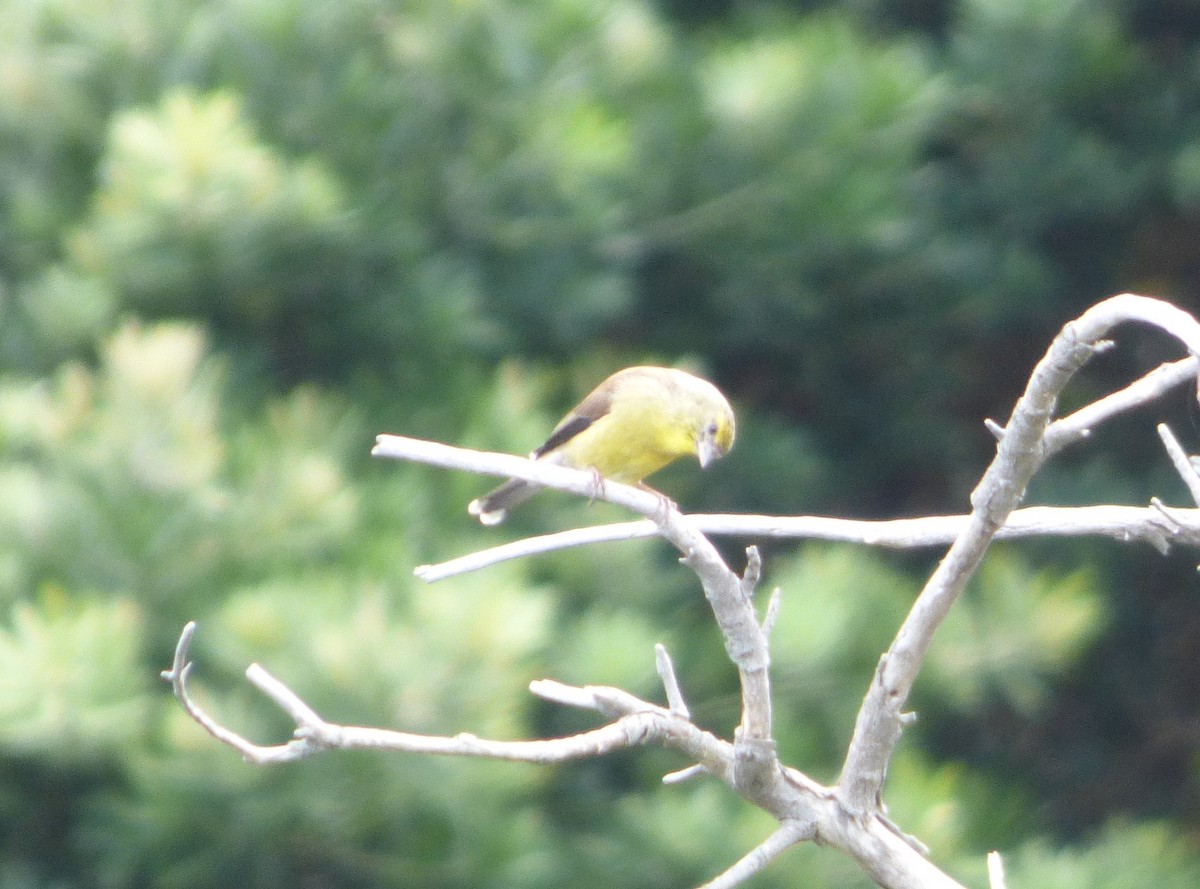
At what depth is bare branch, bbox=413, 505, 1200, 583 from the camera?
1.65 m

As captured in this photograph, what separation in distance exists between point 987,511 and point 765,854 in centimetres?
38

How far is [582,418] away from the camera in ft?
14.6

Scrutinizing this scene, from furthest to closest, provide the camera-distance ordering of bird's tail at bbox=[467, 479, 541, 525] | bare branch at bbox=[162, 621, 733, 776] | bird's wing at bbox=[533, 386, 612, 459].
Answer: bird's tail at bbox=[467, 479, 541, 525], bird's wing at bbox=[533, 386, 612, 459], bare branch at bbox=[162, 621, 733, 776]

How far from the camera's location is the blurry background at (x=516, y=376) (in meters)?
4.75

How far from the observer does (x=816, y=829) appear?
1642 millimetres

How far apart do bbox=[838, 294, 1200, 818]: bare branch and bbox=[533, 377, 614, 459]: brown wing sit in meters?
2.75

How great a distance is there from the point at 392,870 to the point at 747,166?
9.45 feet

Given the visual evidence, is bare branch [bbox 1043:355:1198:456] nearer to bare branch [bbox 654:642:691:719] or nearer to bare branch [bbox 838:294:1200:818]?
bare branch [bbox 838:294:1200:818]

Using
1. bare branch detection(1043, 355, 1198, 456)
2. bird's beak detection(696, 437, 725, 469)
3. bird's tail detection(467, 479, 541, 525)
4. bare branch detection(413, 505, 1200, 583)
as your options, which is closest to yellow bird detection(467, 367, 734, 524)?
bird's beak detection(696, 437, 725, 469)

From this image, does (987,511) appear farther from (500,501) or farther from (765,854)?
(500,501)

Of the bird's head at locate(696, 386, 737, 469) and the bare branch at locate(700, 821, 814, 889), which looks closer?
the bare branch at locate(700, 821, 814, 889)

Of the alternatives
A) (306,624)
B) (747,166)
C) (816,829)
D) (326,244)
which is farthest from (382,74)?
(816,829)

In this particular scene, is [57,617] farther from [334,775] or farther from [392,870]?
[392,870]

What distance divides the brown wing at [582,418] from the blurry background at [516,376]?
0.47m
